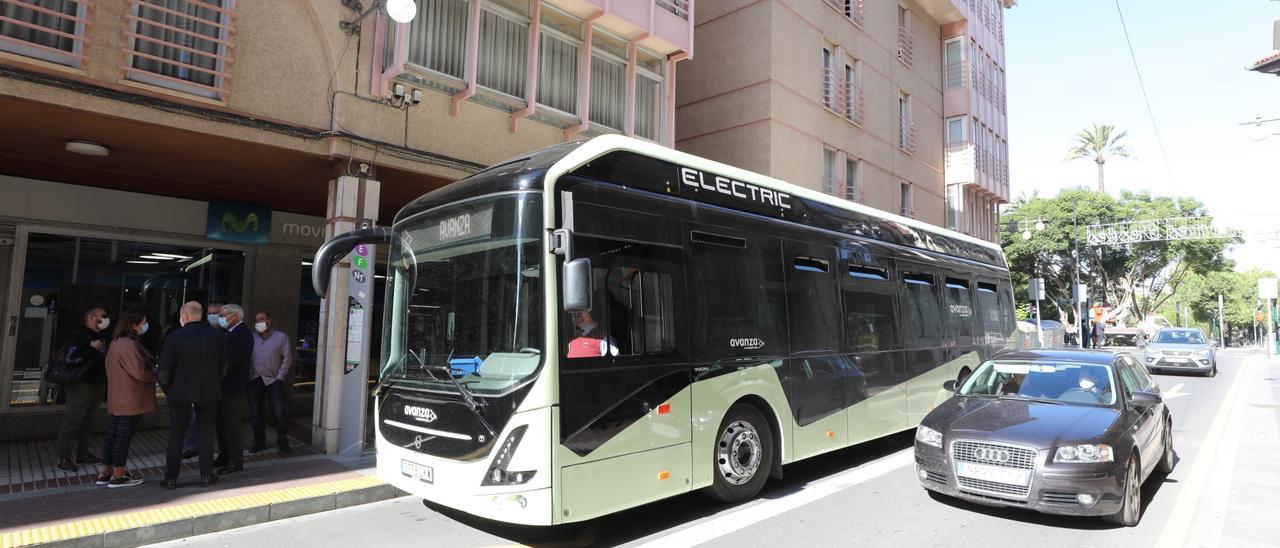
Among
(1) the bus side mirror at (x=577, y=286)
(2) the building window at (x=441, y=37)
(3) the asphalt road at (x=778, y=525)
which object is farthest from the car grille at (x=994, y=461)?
(2) the building window at (x=441, y=37)

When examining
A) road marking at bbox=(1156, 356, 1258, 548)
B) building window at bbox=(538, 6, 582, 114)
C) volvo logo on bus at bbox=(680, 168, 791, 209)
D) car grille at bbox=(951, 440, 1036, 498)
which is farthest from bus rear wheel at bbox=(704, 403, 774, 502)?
building window at bbox=(538, 6, 582, 114)

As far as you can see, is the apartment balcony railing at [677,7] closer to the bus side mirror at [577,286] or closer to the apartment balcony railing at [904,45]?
the bus side mirror at [577,286]

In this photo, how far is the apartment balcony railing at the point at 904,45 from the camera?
2261 cm

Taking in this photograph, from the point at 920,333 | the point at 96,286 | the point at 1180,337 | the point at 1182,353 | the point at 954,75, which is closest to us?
the point at 920,333

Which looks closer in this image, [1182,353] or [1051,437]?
[1051,437]

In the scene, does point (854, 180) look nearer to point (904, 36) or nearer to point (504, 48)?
point (904, 36)

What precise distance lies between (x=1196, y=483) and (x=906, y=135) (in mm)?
17325

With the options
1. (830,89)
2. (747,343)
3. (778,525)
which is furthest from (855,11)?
(778,525)

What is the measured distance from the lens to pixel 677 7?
14.1 meters

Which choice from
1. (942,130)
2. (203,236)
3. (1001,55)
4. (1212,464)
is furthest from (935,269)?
(1001,55)

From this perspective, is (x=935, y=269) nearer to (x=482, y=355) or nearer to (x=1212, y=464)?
(x=1212, y=464)

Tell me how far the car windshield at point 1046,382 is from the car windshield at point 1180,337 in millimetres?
20290

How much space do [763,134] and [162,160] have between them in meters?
12.0

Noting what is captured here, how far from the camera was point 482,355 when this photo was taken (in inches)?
201
